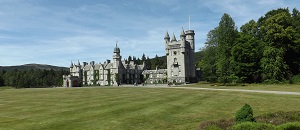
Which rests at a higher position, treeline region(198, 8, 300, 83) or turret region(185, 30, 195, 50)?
turret region(185, 30, 195, 50)

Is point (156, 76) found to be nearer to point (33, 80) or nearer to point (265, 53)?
point (265, 53)

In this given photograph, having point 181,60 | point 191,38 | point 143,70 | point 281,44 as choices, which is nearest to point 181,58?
point 181,60

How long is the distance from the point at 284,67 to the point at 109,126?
55.3 meters

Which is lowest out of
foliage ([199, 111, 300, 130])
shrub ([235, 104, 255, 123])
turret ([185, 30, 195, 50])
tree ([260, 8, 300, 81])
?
foliage ([199, 111, 300, 130])

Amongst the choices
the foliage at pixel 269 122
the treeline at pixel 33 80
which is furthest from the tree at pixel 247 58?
the treeline at pixel 33 80

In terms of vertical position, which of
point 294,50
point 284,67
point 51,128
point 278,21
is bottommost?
point 51,128

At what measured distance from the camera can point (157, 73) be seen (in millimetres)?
107688

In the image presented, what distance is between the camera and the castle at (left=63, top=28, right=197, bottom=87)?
3420 inches

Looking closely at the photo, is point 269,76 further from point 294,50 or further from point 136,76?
point 136,76

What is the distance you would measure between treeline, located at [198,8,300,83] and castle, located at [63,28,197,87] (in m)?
19.6

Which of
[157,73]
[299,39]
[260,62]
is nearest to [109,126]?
[260,62]

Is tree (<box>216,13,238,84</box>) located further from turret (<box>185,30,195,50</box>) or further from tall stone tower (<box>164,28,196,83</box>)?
turret (<box>185,30,195,50</box>)

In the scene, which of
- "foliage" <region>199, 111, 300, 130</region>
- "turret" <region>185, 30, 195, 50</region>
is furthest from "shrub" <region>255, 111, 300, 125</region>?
"turret" <region>185, 30, 195, 50</region>

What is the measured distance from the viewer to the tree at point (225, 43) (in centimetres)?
6506
